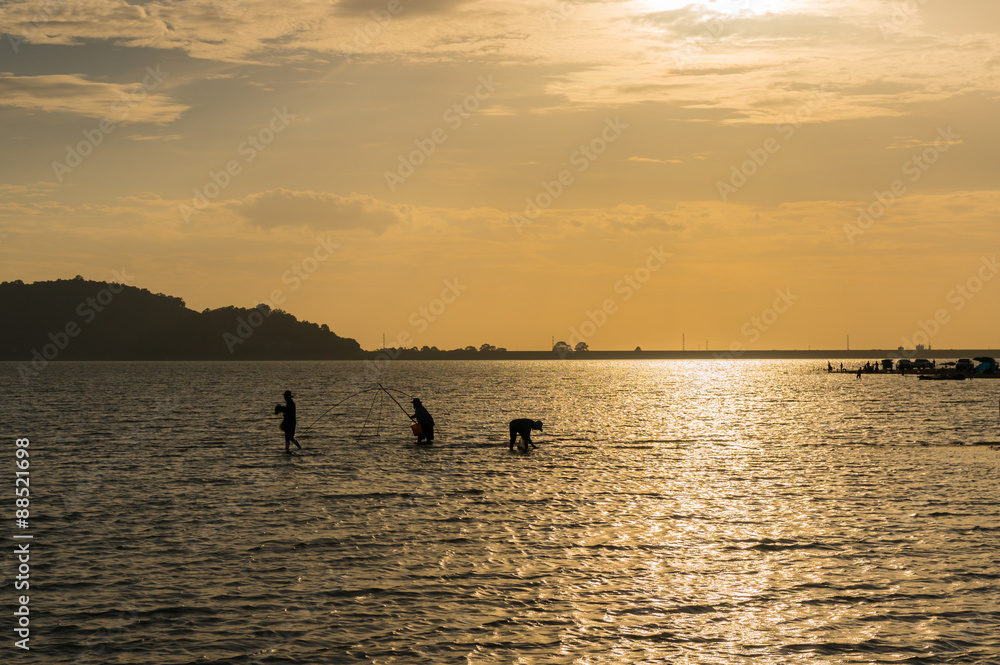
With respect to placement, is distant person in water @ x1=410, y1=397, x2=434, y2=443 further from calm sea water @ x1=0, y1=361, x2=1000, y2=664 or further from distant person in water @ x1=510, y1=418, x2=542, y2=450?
distant person in water @ x1=510, y1=418, x2=542, y2=450

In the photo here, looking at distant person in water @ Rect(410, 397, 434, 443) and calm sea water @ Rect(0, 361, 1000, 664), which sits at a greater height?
distant person in water @ Rect(410, 397, 434, 443)

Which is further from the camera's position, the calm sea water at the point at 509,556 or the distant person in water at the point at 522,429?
the distant person in water at the point at 522,429

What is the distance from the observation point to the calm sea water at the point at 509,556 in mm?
13570

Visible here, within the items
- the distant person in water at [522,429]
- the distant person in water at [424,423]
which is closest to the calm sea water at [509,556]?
the distant person in water at [522,429]

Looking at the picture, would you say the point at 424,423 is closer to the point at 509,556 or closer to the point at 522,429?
the point at 522,429

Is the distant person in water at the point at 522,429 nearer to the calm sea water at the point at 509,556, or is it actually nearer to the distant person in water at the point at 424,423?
the calm sea water at the point at 509,556

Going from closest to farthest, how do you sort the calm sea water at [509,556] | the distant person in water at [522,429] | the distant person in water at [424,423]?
the calm sea water at [509,556]
the distant person in water at [522,429]
the distant person in water at [424,423]

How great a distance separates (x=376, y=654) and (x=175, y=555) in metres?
8.46

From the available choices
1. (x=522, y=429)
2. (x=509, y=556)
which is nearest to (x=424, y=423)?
(x=522, y=429)

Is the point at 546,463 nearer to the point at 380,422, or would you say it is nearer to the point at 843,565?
the point at 843,565

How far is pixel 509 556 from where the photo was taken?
19312 millimetres

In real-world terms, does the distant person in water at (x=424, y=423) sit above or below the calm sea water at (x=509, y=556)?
above

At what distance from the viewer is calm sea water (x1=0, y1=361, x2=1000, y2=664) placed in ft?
44.5

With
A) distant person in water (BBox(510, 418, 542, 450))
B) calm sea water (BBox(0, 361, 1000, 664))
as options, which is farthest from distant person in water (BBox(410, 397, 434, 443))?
distant person in water (BBox(510, 418, 542, 450))
